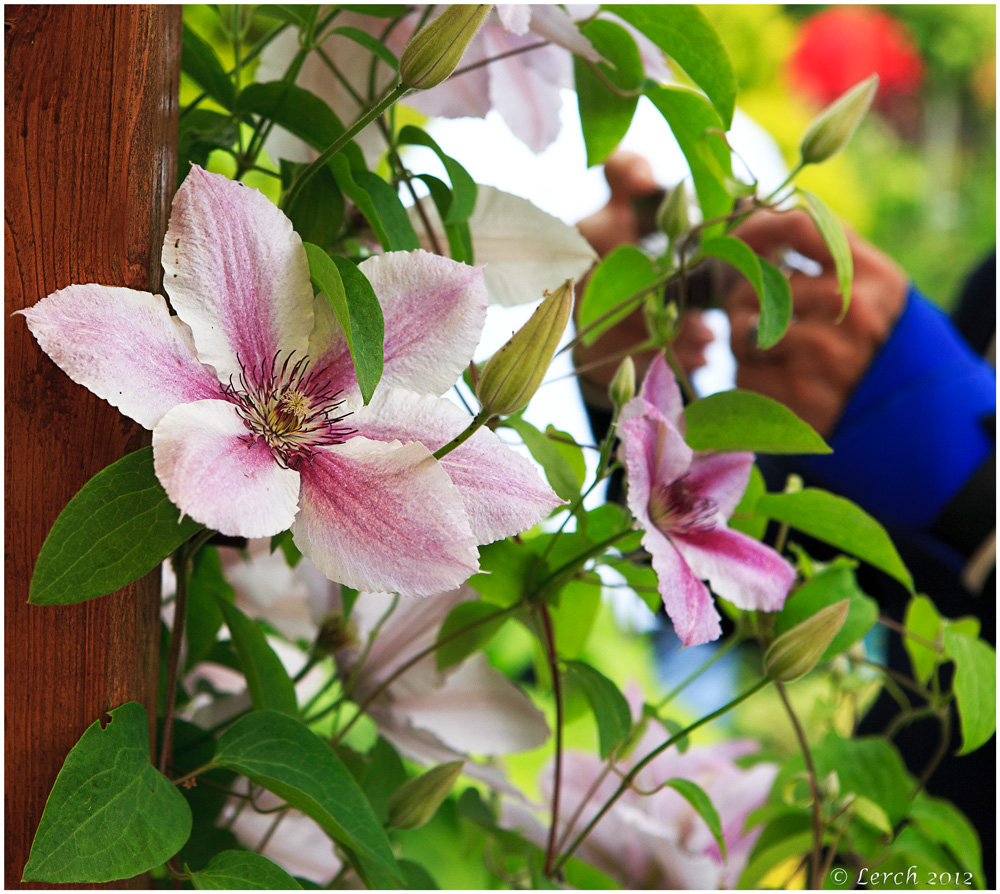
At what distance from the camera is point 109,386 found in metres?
0.21

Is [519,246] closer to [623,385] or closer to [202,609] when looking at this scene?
[623,385]

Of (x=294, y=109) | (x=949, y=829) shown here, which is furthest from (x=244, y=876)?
(x=949, y=829)

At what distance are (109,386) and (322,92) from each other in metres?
0.20

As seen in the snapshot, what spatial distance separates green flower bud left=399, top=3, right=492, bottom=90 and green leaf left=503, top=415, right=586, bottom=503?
0.37 ft

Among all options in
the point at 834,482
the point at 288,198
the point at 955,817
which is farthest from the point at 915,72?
the point at 288,198

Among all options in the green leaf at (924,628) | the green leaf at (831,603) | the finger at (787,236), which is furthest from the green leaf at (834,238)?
the finger at (787,236)

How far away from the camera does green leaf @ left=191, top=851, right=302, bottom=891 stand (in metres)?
0.26

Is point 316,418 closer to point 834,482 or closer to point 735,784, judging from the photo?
point 735,784

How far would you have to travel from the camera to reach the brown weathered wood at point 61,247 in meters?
0.25

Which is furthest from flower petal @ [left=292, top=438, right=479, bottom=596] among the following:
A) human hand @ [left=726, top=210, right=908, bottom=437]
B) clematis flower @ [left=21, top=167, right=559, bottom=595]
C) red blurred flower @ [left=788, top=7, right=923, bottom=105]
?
red blurred flower @ [left=788, top=7, right=923, bottom=105]

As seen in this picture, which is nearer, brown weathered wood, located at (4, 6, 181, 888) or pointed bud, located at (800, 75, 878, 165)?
brown weathered wood, located at (4, 6, 181, 888)

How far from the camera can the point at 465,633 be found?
1.19ft

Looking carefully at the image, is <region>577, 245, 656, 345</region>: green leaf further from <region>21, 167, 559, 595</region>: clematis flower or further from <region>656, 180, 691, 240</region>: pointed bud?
<region>21, 167, 559, 595</region>: clematis flower

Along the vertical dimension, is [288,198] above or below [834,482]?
above
